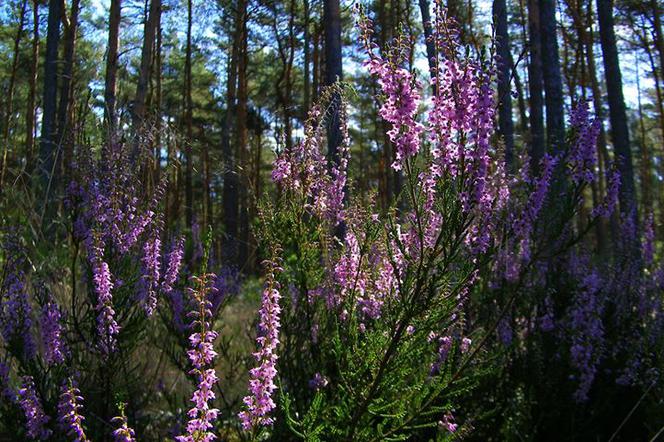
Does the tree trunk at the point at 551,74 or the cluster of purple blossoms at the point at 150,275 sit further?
the tree trunk at the point at 551,74

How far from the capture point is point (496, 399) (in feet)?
11.7

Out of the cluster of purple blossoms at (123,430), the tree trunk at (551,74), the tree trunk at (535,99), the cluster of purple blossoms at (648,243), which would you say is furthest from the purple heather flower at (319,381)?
the tree trunk at (535,99)

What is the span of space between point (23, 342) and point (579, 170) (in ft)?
8.80

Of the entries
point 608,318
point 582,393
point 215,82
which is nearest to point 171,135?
point 582,393

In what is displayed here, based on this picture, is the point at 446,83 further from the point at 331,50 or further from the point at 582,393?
the point at 331,50

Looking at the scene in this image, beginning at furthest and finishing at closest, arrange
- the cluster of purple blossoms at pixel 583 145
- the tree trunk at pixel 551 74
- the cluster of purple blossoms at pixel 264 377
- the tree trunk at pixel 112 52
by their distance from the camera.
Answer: the tree trunk at pixel 112 52 → the tree trunk at pixel 551 74 → the cluster of purple blossoms at pixel 583 145 → the cluster of purple blossoms at pixel 264 377

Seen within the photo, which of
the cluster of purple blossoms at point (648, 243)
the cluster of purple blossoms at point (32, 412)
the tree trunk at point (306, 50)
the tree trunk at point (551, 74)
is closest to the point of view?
the cluster of purple blossoms at point (32, 412)

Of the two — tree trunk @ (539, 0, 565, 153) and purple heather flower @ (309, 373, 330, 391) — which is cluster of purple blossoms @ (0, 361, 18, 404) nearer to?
purple heather flower @ (309, 373, 330, 391)

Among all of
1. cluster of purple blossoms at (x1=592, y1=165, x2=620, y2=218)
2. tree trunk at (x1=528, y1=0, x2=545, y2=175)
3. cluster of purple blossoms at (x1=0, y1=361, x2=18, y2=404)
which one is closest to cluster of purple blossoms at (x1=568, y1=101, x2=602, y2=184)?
cluster of purple blossoms at (x1=592, y1=165, x2=620, y2=218)

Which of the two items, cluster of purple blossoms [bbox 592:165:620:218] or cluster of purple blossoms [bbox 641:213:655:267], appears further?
cluster of purple blossoms [bbox 641:213:655:267]

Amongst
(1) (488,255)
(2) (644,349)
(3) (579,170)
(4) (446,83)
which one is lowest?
(2) (644,349)

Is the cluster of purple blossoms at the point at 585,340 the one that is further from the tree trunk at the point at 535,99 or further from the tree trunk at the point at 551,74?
the tree trunk at the point at 535,99

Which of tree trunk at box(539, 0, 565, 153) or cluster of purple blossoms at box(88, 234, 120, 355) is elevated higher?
tree trunk at box(539, 0, 565, 153)

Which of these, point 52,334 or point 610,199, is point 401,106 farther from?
point 52,334
